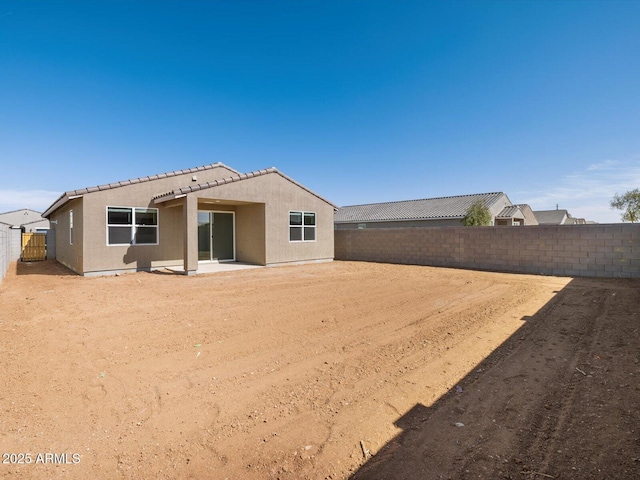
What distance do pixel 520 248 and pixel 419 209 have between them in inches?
655

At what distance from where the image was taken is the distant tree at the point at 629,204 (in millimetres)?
32678

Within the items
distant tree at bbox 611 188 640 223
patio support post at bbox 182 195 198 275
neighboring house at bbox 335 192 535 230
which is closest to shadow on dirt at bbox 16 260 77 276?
patio support post at bbox 182 195 198 275

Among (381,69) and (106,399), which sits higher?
(381,69)

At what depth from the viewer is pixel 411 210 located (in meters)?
30.0

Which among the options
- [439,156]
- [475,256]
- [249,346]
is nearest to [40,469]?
[249,346]

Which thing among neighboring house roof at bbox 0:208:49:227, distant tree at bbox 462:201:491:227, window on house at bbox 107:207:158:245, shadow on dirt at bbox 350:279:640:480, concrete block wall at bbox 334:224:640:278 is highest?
neighboring house roof at bbox 0:208:49:227

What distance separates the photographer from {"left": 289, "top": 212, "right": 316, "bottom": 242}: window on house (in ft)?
53.0

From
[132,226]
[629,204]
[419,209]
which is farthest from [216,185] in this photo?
[629,204]

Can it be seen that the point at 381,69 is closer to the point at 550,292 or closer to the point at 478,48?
the point at 478,48

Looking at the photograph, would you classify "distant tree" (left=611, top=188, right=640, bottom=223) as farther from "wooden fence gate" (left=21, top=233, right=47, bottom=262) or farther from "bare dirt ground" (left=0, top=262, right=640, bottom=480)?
"wooden fence gate" (left=21, top=233, right=47, bottom=262)

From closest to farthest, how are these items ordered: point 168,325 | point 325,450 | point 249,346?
point 325,450 → point 249,346 → point 168,325

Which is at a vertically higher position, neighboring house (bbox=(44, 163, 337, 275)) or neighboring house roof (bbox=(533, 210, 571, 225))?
neighboring house roof (bbox=(533, 210, 571, 225))

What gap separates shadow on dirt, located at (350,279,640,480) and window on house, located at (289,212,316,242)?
485 inches

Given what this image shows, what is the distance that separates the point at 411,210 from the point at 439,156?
8.78 meters
